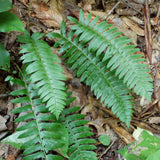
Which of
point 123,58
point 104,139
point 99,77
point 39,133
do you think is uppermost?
point 123,58

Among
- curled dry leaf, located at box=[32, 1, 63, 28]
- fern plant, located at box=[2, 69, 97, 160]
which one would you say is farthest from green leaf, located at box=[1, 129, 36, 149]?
curled dry leaf, located at box=[32, 1, 63, 28]

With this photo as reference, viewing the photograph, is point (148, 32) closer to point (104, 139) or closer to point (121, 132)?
point (121, 132)

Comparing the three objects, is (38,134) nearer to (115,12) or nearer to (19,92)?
(19,92)

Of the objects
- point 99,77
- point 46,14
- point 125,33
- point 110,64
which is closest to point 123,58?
point 110,64

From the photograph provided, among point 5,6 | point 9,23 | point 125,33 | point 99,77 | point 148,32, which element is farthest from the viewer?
point 148,32

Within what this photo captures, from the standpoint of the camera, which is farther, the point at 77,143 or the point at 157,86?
the point at 157,86

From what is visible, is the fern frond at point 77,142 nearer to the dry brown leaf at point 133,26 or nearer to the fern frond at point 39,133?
the fern frond at point 39,133

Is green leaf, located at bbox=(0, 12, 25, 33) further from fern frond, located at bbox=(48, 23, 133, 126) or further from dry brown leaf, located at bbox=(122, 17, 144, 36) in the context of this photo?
dry brown leaf, located at bbox=(122, 17, 144, 36)

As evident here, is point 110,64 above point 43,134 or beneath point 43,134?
above
